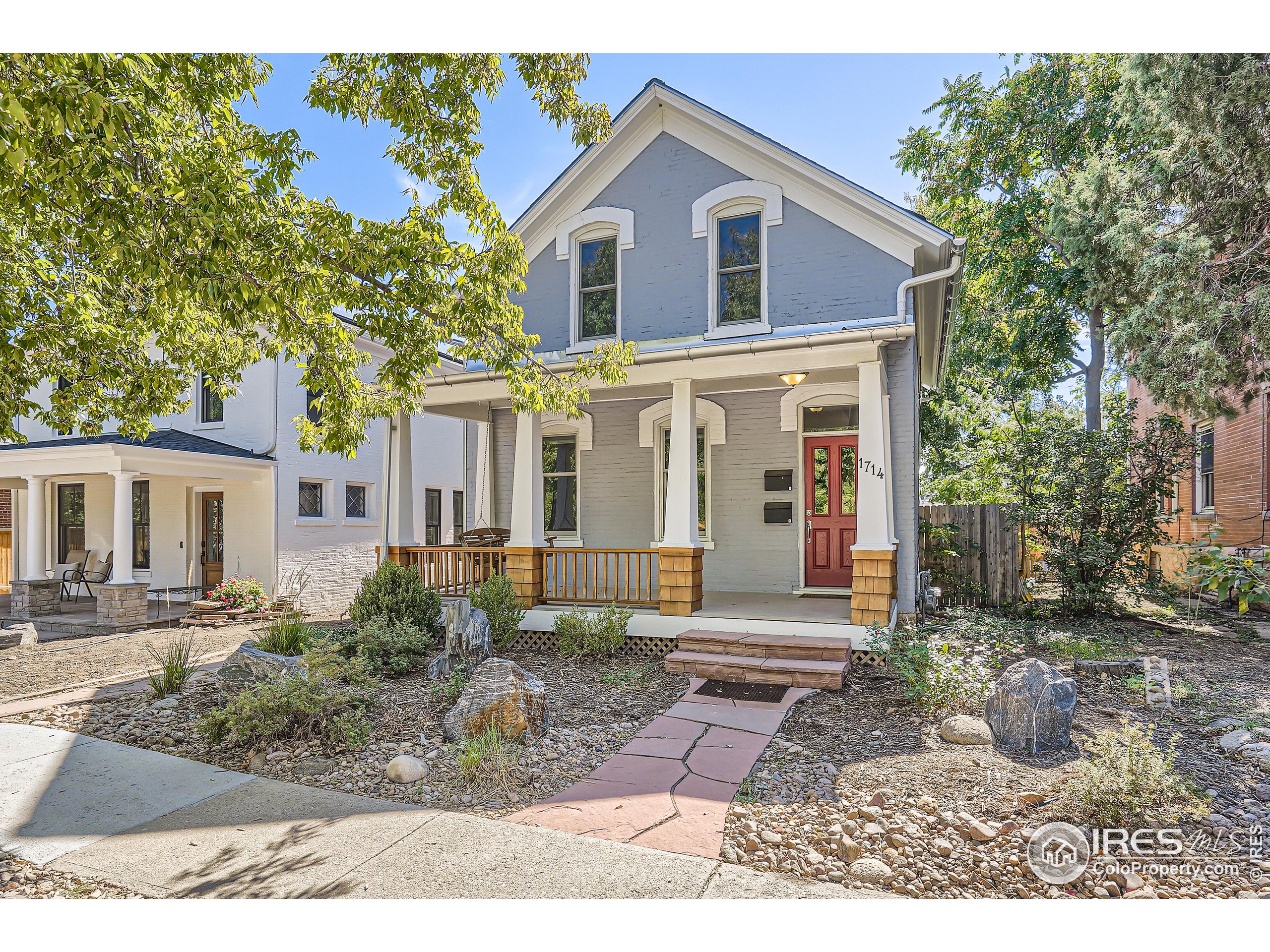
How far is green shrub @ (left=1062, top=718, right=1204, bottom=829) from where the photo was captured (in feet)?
11.2

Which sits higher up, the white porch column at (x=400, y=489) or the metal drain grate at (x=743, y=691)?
the white porch column at (x=400, y=489)

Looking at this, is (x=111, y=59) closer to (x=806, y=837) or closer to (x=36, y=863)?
(x=36, y=863)

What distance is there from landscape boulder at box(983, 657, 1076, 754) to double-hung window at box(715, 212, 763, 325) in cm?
563

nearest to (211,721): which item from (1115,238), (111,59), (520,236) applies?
(111,59)

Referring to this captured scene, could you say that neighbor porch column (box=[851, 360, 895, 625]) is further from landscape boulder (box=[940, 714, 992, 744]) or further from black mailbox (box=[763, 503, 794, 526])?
black mailbox (box=[763, 503, 794, 526])

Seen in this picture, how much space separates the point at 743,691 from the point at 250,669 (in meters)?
4.37

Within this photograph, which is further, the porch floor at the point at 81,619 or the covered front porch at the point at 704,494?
the porch floor at the point at 81,619

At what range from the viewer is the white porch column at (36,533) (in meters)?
12.9

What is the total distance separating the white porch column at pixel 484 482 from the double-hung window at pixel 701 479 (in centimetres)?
277

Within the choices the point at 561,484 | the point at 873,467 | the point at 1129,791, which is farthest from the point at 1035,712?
the point at 561,484

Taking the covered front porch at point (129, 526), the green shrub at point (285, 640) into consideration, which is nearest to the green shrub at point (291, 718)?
A: the green shrub at point (285, 640)

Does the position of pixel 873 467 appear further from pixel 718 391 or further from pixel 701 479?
pixel 701 479

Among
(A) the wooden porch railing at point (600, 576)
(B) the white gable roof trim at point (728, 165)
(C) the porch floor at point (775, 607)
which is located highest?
(B) the white gable roof trim at point (728, 165)

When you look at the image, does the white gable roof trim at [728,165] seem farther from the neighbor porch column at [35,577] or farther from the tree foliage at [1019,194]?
the neighbor porch column at [35,577]
